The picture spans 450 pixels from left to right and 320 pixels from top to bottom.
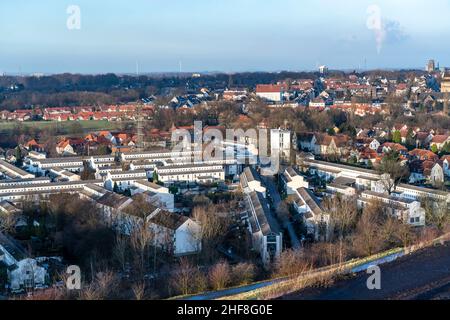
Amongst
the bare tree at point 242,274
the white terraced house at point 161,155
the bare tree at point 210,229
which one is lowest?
the bare tree at point 242,274

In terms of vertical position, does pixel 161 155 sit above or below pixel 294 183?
above

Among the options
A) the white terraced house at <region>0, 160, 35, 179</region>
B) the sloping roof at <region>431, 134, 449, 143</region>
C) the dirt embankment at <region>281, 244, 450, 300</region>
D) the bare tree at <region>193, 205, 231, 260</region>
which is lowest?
the dirt embankment at <region>281, 244, 450, 300</region>

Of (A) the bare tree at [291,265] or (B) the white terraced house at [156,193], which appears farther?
(B) the white terraced house at [156,193]

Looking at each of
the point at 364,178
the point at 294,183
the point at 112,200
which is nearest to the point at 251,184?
the point at 294,183

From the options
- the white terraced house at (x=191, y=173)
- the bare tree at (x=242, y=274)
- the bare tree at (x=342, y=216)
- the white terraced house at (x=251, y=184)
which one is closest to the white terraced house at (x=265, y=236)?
the bare tree at (x=242, y=274)

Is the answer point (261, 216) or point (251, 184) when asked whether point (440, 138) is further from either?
point (261, 216)

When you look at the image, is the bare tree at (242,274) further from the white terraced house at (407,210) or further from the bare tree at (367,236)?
the white terraced house at (407,210)

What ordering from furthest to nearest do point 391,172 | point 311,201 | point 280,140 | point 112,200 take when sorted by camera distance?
point 280,140 < point 391,172 < point 311,201 < point 112,200

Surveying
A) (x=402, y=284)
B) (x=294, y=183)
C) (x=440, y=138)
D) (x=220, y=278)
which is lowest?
(x=402, y=284)

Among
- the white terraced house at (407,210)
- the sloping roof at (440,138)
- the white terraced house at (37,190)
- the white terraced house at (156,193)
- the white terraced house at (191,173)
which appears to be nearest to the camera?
the white terraced house at (407,210)

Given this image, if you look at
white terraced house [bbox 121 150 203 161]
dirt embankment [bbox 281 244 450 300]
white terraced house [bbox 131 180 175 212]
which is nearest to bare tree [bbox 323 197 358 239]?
dirt embankment [bbox 281 244 450 300]

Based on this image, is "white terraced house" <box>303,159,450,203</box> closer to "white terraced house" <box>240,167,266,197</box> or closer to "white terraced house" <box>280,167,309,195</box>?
"white terraced house" <box>280,167,309,195</box>

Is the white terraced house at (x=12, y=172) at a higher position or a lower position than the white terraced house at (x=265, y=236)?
higher
